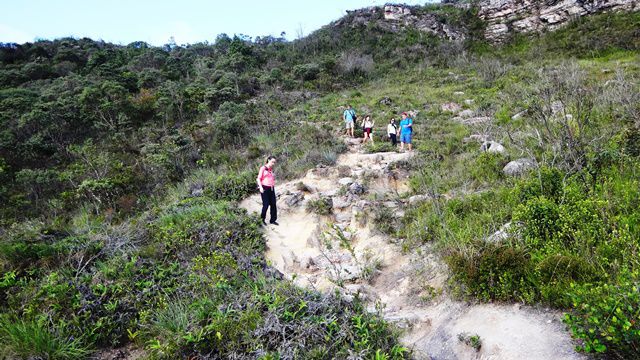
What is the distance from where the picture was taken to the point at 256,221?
624 centimetres

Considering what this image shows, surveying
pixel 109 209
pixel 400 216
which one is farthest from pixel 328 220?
pixel 109 209

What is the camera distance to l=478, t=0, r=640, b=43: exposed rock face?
20219 millimetres

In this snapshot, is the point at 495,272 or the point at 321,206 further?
the point at 321,206

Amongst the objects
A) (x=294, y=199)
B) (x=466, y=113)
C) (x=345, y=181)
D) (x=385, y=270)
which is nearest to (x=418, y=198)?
(x=385, y=270)

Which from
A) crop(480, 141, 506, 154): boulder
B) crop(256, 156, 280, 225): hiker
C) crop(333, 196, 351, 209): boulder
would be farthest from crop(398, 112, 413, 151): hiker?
crop(256, 156, 280, 225): hiker

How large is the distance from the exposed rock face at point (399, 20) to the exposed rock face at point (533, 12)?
236 cm

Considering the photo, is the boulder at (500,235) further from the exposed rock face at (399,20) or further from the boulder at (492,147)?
the exposed rock face at (399,20)

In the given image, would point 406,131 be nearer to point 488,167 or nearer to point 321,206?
point 488,167

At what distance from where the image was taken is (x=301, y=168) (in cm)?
898

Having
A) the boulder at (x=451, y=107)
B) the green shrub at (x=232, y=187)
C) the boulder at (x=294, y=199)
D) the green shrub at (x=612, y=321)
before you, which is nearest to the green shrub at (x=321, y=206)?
the boulder at (x=294, y=199)

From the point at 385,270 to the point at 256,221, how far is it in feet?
8.61

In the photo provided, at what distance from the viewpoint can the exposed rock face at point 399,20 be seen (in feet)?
87.7

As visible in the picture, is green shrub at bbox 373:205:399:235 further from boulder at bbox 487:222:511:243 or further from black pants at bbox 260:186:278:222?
black pants at bbox 260:186:278:222

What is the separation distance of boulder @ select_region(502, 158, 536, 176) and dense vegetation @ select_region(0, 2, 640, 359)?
6.9 inches
